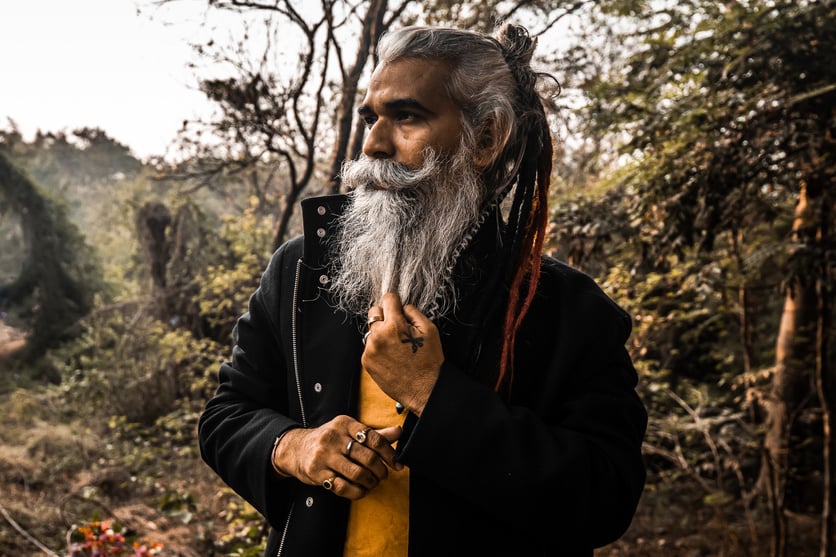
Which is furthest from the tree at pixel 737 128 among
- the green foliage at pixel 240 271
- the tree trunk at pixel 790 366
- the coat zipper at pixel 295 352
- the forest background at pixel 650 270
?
the green foliage at pixel 240 271

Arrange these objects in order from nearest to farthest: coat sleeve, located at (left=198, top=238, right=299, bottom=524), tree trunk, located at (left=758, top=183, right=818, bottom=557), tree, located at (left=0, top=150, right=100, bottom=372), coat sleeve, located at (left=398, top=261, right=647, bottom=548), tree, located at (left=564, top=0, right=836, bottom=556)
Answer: coat sleeve, located at (left=398, top=261, right=647, bottom=548)
coat sleeve, located at (left=198, top=238, right=299, bottom=524)
tree, located at (left=564, top=0, right=836, bottom=556)
tree trunk, located at (left=758, top=183, right=818, bottom=557)
tree, located at (left=0, top=150, right=100, bottom=372)

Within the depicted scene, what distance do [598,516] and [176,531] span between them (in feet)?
16.1

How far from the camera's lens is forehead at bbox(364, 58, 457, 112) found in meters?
1.67

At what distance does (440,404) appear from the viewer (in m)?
1.35

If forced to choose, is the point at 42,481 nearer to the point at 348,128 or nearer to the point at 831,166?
the point at 348,128

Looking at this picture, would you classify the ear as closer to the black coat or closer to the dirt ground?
the black coat

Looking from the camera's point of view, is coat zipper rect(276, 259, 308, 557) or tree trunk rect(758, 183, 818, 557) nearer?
coat zipper rect(276, 259, 308, 557)

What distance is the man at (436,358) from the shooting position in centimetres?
136

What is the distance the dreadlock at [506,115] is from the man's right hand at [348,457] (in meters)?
0.45

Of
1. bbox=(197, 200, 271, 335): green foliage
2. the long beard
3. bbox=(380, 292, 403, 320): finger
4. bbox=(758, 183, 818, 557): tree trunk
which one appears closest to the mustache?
the long beard

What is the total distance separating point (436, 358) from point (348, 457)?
28 cm

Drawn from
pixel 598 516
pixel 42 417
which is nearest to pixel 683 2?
pixel 598 516

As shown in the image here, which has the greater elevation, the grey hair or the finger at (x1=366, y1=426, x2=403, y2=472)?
the grey hair

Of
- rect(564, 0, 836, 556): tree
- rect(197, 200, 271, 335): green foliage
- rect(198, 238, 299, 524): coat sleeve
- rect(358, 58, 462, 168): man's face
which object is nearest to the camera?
rect(198, 238, 299, 524): coat sleeve
